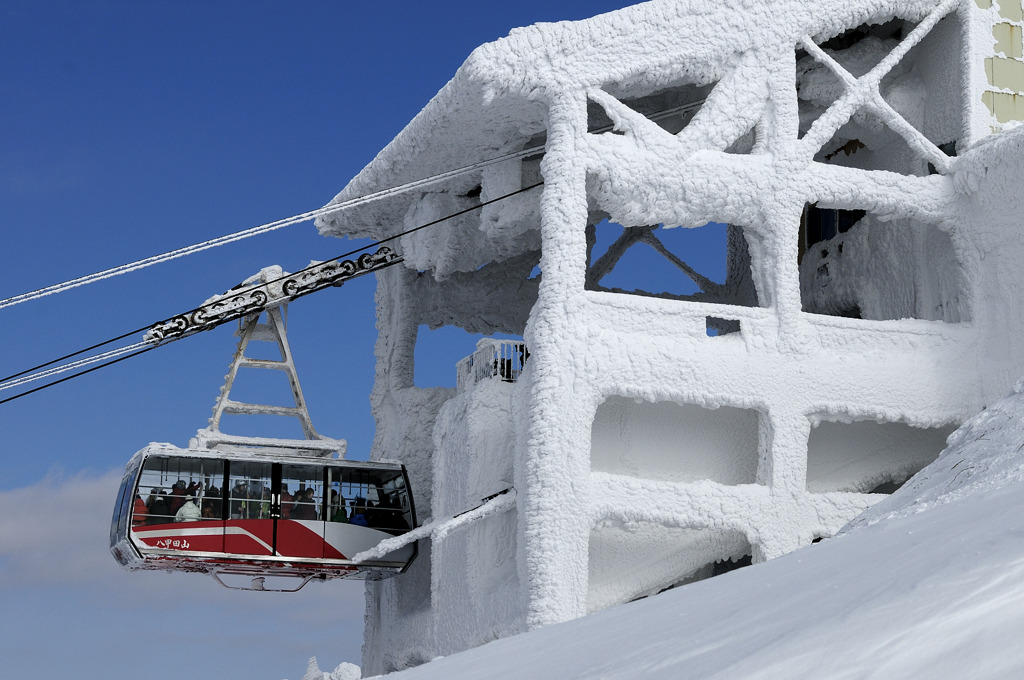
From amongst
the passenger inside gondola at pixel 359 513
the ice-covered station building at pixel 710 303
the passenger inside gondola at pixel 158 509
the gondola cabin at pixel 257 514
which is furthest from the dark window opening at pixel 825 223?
the passenger inside gondola at pixel 158 509

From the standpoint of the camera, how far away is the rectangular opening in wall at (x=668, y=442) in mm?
17062

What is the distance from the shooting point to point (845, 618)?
354cm

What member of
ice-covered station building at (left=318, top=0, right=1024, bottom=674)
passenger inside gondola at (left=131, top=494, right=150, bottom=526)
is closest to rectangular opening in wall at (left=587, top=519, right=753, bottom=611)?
ice-covered station building at (left=318, top=0, right=1024, bottom=674)

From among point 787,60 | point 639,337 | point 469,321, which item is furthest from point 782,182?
point 469,321

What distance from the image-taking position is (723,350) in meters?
16.8

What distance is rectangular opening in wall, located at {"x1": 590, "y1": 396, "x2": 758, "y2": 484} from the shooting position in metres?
17.1

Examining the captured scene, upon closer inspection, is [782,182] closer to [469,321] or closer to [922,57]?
[922,57]

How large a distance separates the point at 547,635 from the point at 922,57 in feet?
55.0

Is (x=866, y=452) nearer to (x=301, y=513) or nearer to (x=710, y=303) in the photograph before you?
(x=710, y=303)

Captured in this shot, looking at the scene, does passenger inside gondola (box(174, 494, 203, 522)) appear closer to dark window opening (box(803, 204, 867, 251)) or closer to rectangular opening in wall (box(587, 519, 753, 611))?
rectangular opening in wall (box(587, 519, 753, 611))

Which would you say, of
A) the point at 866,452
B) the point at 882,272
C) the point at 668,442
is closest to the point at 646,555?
the point at 668,442

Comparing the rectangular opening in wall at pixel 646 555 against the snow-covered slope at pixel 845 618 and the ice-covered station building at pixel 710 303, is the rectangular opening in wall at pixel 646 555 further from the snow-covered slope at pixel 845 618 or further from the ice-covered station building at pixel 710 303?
the snow-covered slope at pixel 845 618

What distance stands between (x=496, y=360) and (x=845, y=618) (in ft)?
53.3

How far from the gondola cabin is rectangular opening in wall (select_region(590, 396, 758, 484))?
5299 millimetres
